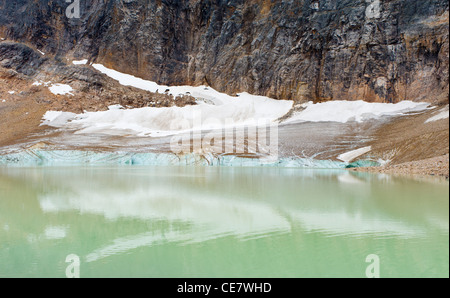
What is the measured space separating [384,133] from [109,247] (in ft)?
89.3

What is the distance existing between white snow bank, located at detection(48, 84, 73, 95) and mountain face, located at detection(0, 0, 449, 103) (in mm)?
7170

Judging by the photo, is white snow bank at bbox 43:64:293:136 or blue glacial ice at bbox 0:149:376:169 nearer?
blue glacial ice at bbox 0:149:376:169

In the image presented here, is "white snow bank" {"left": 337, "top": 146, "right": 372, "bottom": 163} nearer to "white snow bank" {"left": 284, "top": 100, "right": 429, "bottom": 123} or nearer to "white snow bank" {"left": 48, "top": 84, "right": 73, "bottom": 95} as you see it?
"white snow bank" {"left": 284, "top": 100, "right": 429, "bottom": 123}

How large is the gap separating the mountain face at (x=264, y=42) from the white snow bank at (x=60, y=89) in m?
7.17

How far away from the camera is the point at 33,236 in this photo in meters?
4.54

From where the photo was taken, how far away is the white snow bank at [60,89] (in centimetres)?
4521

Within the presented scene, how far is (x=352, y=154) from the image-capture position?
79.7 ft

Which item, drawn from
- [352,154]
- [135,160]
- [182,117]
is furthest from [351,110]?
[135,160]

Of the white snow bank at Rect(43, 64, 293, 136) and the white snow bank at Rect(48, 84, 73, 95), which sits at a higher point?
the white snow bank at Rect(48, 84, 73, 95)

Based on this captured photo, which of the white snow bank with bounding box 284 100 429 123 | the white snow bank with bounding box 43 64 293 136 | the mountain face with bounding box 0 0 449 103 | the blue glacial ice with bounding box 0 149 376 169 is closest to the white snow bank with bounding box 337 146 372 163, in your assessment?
the blue glacial ice with bounding box 0 149 376 169

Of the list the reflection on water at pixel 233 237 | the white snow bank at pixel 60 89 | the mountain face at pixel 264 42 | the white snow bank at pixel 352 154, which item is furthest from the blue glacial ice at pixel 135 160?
the reflection on water at pixel 233 237

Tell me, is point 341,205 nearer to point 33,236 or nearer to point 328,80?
point 33,236

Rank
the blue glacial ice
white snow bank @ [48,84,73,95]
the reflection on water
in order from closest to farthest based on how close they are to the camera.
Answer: the reflection on water
the blue glacial ice
white snow bank @ [48,84,73,95]

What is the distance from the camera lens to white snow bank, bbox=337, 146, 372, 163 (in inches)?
924
